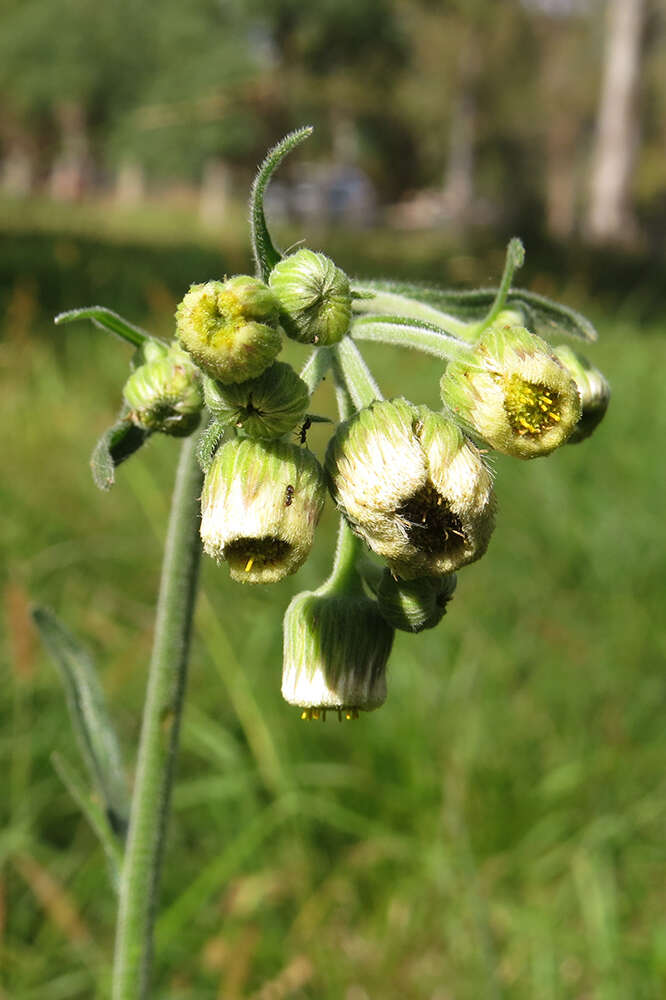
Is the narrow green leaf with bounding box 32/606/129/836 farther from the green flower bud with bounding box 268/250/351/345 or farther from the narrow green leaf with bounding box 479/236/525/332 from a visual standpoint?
the narrow green leaf with bounding box 479/236/525/332

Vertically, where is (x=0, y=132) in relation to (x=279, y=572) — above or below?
above

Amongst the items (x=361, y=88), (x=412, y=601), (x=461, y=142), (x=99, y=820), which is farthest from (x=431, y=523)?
(x=461, y=142)

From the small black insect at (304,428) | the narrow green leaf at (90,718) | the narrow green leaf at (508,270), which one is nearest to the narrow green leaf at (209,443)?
the small black insect at (304,428)

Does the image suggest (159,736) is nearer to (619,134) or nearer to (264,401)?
(264,401)

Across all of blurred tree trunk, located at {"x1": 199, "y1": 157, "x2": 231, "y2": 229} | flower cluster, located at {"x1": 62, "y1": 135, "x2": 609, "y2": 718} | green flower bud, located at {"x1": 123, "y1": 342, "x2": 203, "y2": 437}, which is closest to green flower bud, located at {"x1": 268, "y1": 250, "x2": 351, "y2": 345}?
flower cluster, located at {"x1": 62, "y1": 135, "x2": 609, "y2": 718}

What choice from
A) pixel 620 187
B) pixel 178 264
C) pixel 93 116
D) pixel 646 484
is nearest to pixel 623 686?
pixel 646 484

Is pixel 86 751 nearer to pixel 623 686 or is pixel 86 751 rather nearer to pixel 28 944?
pixel 28 944

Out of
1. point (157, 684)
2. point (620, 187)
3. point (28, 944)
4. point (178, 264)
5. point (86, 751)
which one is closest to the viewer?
point (157, 684)
